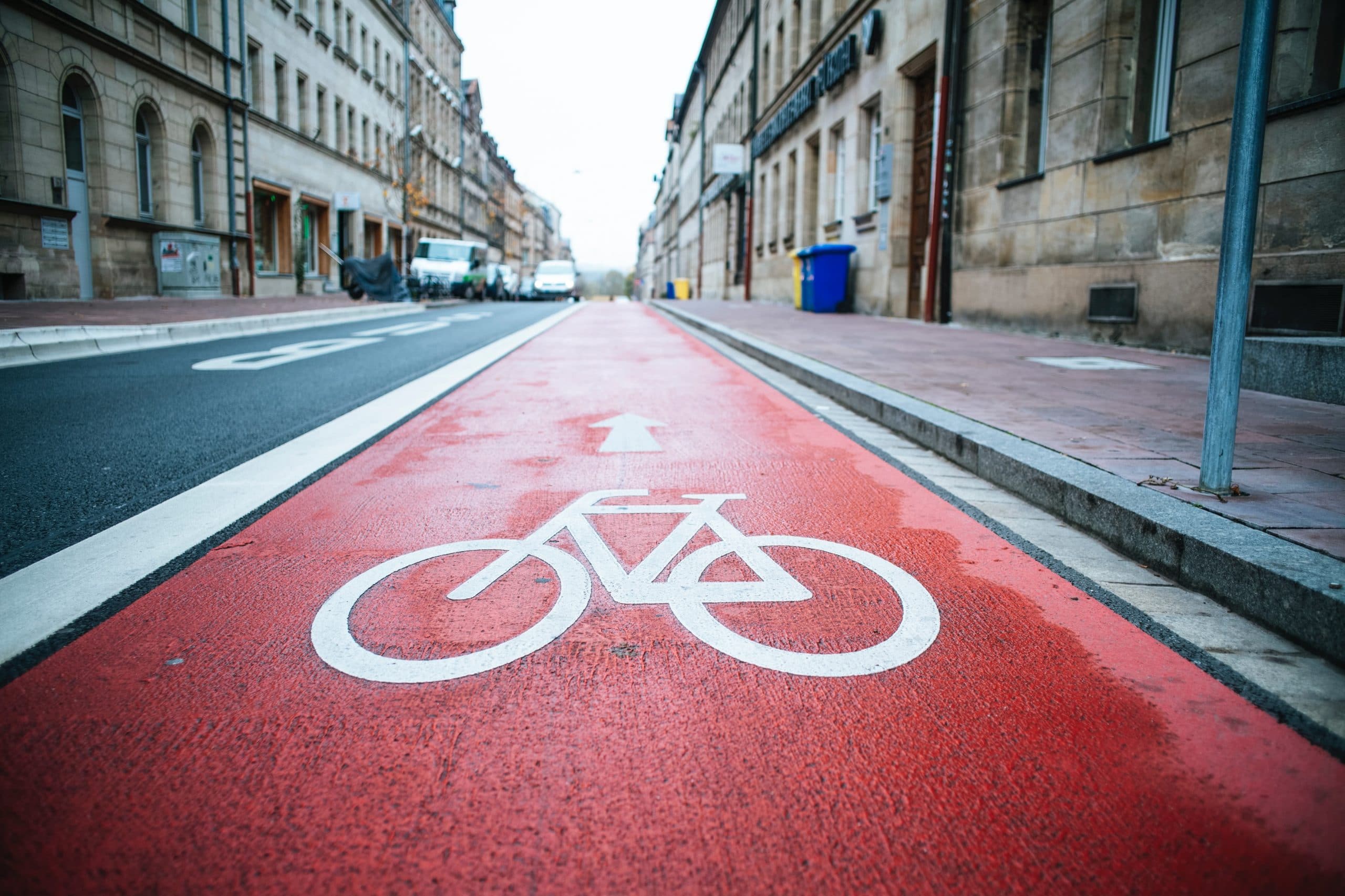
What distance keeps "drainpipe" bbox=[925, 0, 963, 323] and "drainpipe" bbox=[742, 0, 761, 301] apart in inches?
762

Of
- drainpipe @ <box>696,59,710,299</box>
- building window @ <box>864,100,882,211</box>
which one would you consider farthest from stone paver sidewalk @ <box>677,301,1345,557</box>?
drainpipe @ <box>696,59,710,299</box>

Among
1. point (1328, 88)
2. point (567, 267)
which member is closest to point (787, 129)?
point (1328, 88)

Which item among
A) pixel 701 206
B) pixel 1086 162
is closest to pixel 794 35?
pixel 1086 162

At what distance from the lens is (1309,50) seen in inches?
285

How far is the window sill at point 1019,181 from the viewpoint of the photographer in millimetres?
11609

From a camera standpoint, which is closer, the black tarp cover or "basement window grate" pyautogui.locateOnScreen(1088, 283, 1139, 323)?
"basement window grate" pyautogui.locateOnScreen(1088, 283, 1139, 323)

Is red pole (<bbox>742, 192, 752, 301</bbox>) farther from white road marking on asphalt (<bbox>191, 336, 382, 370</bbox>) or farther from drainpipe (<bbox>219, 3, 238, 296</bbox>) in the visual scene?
white road marking on asphalt (<bbox>191, 336, 382, 370</bbox>)

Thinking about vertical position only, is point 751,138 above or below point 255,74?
below

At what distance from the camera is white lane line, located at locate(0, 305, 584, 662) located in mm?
2443

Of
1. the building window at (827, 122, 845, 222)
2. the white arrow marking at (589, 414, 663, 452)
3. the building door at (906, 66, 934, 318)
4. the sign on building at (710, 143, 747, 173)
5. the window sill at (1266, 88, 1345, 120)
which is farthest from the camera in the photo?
the sign on building at (710, 143, 747, 173)

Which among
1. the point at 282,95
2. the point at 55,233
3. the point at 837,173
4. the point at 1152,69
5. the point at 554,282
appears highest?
the point at 282,95

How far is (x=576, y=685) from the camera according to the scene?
6.92 feet

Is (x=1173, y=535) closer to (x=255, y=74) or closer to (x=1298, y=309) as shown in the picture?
(x=1298, y=309)

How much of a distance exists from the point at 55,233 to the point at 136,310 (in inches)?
145
